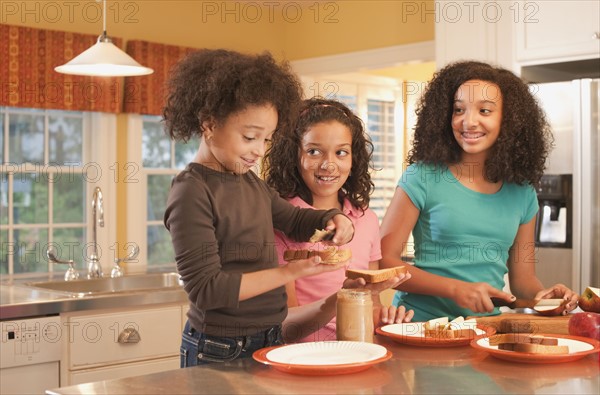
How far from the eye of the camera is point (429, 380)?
1.41 meters

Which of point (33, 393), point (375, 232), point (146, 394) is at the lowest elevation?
point (33, 393)

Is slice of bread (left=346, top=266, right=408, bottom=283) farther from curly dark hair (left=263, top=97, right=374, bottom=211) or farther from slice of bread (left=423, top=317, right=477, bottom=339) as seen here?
curly dark hair (left=263, top=97, right=374, bottom=211)

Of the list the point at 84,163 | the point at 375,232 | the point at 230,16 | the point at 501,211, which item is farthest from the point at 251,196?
the point at 230,16

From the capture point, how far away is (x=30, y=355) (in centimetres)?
300

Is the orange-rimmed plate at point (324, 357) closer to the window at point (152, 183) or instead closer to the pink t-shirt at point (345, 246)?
the pink t-shirt at point (345, 246)

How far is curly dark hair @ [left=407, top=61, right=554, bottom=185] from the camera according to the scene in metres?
2.17

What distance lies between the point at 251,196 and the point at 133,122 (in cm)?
332

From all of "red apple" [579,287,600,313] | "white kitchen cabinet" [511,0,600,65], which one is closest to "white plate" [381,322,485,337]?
"red apple" [579,287,600,313]

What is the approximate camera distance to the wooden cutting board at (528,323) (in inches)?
71.8

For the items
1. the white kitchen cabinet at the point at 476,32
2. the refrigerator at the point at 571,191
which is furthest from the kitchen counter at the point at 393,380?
the white kitchen cabinet at the point at 476,32

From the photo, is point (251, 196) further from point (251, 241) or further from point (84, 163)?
point (84, 163)

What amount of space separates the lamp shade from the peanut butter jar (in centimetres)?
181

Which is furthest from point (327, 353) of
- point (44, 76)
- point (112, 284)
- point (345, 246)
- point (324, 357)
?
point (44, 76)

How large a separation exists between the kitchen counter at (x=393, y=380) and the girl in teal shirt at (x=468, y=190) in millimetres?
545
